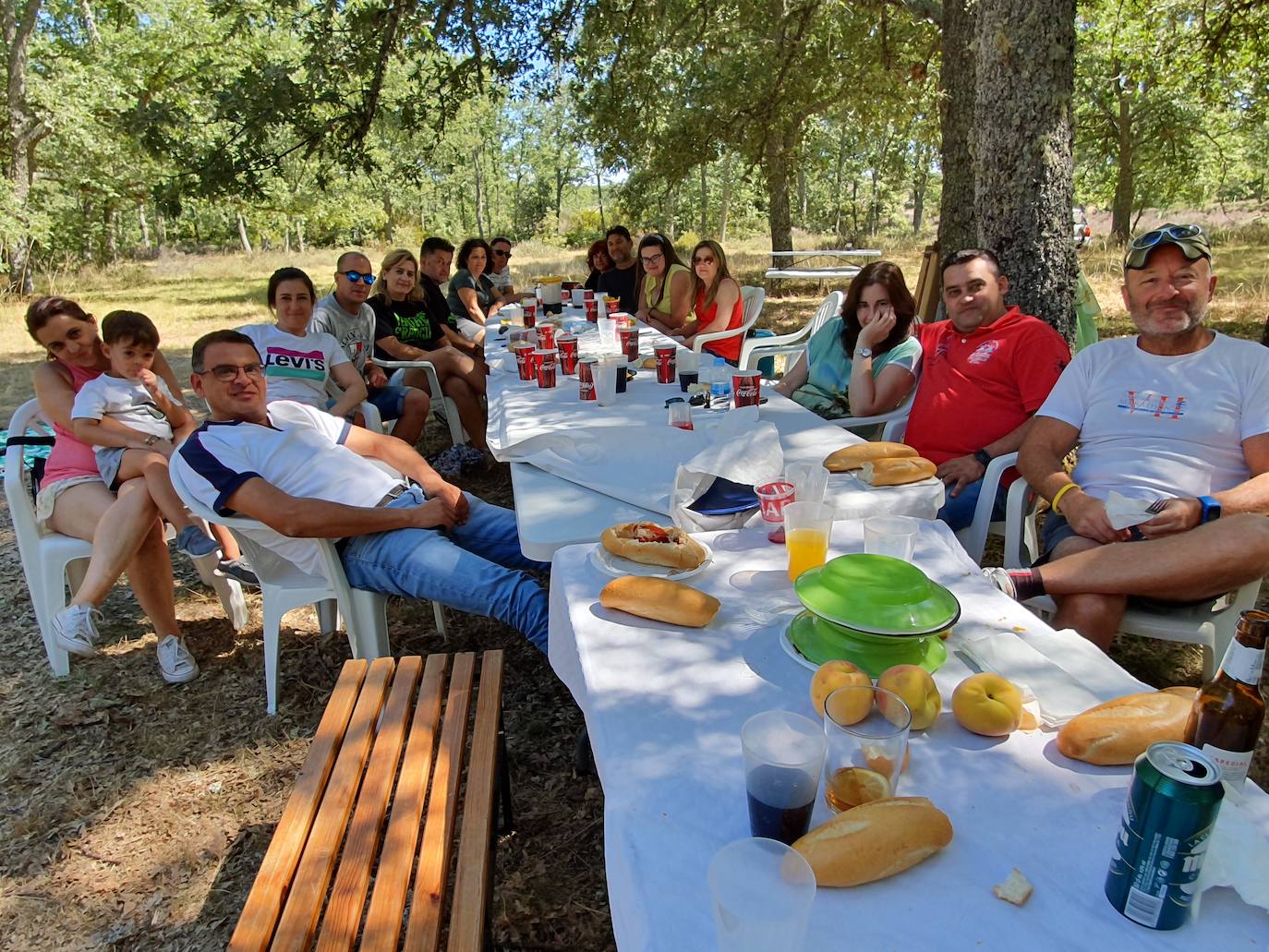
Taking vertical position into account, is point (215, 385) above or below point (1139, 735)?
above

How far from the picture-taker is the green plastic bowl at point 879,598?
1264mm

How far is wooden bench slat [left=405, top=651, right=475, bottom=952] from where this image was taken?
132 centimetres

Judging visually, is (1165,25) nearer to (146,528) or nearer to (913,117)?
(913,117)

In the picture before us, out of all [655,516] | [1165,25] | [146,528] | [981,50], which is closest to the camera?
[655,516]

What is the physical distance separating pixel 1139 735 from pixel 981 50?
13.8 feet

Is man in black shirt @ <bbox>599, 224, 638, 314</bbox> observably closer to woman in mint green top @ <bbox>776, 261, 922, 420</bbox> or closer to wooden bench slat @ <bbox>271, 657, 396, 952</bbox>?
woman in mint green top @ <bbox>776, 261, 922, 420</bbox>

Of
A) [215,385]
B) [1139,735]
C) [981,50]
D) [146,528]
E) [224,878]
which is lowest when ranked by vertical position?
[224,878]

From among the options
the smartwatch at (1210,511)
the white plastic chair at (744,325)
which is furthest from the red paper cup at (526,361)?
the smartwatch at (1210,511)

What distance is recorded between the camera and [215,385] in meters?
2.54

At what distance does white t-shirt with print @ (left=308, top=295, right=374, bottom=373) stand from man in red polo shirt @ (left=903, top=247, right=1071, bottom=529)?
327 centimetres

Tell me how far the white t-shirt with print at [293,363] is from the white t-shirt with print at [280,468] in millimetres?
1403

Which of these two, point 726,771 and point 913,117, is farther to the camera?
point 913,117

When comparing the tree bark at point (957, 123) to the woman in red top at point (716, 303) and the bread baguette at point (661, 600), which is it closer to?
the woman in red top at point (716, 303)

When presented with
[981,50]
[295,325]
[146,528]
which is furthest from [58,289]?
[981,50]
